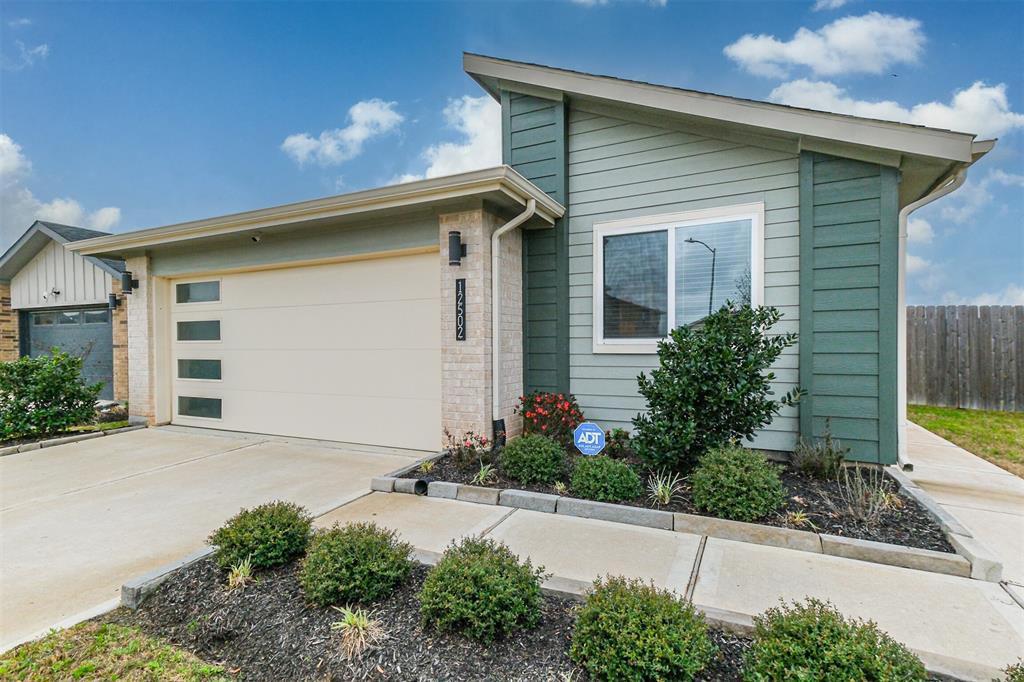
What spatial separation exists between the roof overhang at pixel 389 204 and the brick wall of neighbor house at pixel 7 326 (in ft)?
24.5

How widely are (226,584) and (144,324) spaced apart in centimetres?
652

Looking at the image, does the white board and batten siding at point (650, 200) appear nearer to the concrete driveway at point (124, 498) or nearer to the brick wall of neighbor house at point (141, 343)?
the concrete driveway at point (124, 498)

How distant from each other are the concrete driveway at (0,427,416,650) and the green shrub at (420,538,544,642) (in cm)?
185

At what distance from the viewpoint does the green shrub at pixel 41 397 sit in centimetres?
631

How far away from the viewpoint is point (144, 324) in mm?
7246

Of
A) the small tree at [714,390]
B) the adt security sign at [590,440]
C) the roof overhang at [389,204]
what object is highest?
the roof overhang at [389,204]

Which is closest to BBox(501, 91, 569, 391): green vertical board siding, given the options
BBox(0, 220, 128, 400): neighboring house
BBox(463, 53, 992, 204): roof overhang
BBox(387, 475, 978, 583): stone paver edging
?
BBox(463, 53, 992, 204): roof overhang

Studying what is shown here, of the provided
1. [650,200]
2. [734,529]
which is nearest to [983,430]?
[650,200]

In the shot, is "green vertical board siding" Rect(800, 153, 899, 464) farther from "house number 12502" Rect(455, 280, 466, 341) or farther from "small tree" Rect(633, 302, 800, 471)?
"house number 12502" Rect(455, 280, 466, 341)

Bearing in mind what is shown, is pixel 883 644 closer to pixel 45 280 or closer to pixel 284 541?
pixel 284 541

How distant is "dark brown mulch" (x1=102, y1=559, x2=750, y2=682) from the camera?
1830 mm

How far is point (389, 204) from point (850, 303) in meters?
4.53

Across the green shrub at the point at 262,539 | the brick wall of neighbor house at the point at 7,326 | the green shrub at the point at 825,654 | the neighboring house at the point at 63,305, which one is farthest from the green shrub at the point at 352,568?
the brick wall of neighbor house at the point at 7,326

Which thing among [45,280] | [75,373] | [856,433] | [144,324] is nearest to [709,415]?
[856,433]
